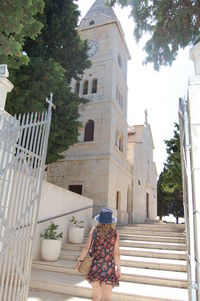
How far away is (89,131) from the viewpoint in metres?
18.7

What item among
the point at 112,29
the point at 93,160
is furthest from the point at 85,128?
the point at 112,29

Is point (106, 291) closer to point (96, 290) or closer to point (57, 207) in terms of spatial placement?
point (96, 290)

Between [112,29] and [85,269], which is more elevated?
[112,29]

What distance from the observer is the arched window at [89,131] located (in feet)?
60.6

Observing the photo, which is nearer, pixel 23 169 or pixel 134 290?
pixel 23 169

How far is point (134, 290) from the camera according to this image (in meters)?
5.44

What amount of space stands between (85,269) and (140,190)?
837 inches

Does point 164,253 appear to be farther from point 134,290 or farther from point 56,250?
point 56,250

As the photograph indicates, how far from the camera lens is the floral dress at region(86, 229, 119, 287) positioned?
351 centimetres

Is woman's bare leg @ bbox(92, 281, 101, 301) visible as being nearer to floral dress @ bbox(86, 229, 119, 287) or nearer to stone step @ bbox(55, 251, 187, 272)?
floral dress @ bbox(86, 229, 119, 287)

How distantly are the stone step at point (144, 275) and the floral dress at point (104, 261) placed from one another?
9.42 ft

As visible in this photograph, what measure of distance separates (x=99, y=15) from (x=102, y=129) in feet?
37.5

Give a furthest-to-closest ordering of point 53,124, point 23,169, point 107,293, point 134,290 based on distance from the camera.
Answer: point 53,124, point 134,290, point 23,169, point 107,293

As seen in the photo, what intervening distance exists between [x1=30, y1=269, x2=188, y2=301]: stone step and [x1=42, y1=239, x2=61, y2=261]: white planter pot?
3.88 ft
